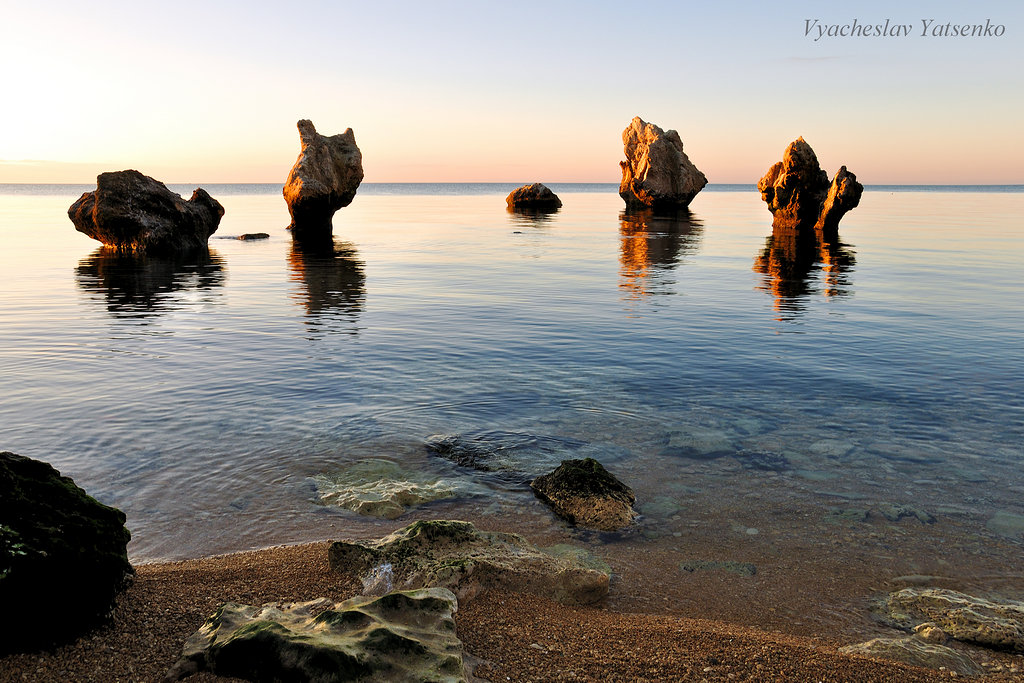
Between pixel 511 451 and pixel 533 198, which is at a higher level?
pixel 533 198

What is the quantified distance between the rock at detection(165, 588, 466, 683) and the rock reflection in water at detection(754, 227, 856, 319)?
18.2m

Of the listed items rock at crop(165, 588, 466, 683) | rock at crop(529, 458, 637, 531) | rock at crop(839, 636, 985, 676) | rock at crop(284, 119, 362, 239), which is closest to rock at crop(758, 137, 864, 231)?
rock at crop(284, 119, 362, 239)

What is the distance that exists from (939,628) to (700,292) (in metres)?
20.6

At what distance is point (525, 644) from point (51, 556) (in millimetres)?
3253

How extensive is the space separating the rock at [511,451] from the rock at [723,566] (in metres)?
2.65

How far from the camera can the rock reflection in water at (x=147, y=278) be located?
22875mm

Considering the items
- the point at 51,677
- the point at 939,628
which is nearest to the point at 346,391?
the point at 51,677

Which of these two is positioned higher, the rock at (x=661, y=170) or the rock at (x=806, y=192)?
the rock at (x=661, y=170)

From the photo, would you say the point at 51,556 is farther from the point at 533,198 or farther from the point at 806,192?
the point at 533,198

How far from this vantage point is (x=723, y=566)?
7.09 metres

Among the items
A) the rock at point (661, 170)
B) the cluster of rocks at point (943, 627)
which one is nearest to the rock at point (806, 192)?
the rock at point (661, 170)

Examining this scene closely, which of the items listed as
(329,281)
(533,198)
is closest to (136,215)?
(329,281)

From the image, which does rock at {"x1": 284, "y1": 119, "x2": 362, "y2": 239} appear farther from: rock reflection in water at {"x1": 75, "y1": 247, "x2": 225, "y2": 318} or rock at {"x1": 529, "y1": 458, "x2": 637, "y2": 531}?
rock at {"x1": 529, "y1": 458, "x2": 637, "y2": 531}

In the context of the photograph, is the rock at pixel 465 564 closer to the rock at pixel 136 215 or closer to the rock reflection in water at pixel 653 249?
the rock reflection in water at pixel 653 249
